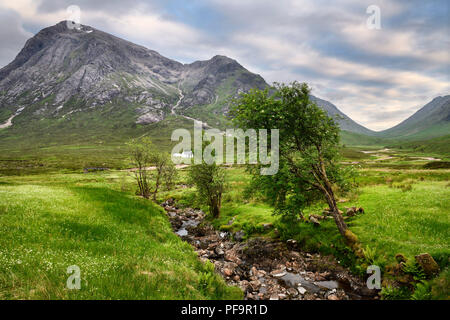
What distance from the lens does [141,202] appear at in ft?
93.0

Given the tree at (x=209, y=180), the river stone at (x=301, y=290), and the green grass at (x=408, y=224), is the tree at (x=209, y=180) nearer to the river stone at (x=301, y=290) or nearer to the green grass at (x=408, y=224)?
the green grass at (x=408, y=224)

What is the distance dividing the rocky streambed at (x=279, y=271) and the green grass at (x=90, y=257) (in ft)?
8.98

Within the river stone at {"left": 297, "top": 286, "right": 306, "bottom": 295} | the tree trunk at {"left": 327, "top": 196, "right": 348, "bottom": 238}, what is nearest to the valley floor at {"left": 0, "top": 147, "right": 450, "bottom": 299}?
the tree trunk at {"left": 327, "top": 196, "right": 348, "bottom": 238}

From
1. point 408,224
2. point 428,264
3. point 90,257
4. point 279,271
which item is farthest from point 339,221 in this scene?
point 90,257

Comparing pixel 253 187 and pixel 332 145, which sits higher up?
pixel 332 145

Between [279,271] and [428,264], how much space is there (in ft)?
29.9

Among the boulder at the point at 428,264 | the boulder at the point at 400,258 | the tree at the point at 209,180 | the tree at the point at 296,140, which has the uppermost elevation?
the tree at the point at 296,140

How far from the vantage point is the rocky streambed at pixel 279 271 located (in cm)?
1366

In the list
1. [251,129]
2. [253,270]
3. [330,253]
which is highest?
[251,129]

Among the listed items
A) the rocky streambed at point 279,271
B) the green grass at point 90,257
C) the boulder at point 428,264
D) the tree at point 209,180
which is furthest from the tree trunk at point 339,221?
the tree at point 209,180
